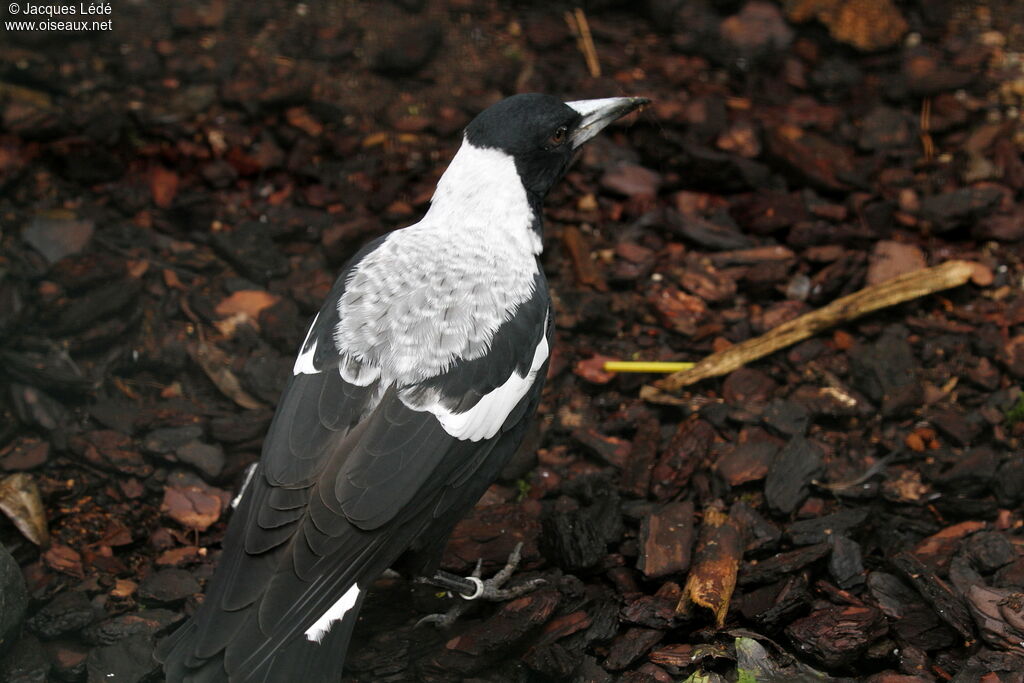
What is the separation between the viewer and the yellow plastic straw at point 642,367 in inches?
119

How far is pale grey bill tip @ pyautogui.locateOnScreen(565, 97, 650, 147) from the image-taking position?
2797 mm

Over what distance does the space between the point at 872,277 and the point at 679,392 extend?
770 millimetres

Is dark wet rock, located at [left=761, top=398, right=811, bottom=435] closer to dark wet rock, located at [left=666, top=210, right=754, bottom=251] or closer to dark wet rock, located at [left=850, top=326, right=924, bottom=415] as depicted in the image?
dark wet rock, located at [left=850, top=326, right=924, bottom=415]

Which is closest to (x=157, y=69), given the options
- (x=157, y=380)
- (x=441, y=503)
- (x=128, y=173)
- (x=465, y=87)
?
(x=128, y=173)

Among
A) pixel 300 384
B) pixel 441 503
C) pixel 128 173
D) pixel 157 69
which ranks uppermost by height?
pixel 157 69

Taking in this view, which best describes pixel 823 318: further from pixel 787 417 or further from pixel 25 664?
pixel 25 664

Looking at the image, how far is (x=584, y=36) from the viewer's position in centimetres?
402

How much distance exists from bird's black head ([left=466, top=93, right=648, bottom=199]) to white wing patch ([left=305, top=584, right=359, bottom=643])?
3.82 feet

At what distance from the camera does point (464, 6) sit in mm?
4035

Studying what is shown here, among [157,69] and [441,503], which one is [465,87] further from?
[441,503]

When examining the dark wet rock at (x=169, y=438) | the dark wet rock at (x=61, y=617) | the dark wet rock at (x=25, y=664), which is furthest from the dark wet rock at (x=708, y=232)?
the dark wet rock at (x=25, y=664)

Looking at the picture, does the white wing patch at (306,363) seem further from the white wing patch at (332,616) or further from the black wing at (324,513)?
the white wing patch at (332,616)

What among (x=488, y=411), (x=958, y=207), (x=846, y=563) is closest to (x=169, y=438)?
(x=488, y=411)

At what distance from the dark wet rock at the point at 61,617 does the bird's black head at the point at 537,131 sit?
1.48 m
